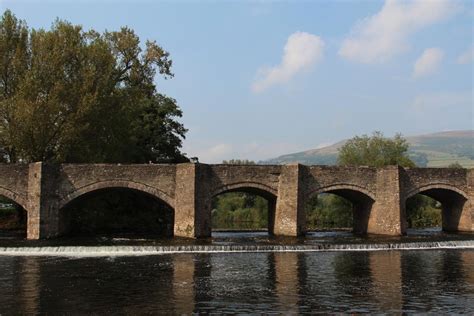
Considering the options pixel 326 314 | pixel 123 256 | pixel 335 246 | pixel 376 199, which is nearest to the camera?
pixel 326 314

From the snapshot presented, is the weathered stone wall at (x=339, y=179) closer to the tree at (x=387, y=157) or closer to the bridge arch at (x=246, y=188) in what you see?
the bridge arch at (x=246, y=188)

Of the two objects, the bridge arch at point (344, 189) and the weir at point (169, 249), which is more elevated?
the bridge arch at point (344, 189)

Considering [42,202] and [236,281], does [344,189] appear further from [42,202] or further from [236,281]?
[236,281]

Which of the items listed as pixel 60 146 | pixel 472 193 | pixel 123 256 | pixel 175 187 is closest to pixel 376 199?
pixel 472 193

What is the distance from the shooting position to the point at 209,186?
34094mm

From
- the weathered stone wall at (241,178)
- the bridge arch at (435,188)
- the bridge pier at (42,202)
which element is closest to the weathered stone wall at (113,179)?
the bridge pier at (42,202)

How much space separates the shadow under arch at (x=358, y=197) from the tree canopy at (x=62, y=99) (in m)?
15.7

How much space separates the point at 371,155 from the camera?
5503cm

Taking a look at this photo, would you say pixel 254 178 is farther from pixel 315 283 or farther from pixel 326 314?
pixel 326 314

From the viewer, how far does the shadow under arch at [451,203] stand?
37.8 meters

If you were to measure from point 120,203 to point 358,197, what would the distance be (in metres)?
18.4

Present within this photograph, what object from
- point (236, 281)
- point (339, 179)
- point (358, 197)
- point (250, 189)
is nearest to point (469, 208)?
point (358, 197)

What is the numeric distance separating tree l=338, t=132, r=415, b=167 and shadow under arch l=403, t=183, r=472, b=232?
1237cm

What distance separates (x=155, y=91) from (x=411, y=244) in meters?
29.9
